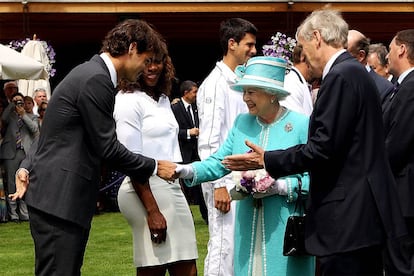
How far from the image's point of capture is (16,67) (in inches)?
591

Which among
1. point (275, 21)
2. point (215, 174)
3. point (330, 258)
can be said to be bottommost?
point (330, 258)

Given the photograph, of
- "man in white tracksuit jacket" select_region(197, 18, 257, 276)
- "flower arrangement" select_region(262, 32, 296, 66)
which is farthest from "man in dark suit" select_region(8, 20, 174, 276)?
"flower arrangement" select_region(262, 32, 296, 66)

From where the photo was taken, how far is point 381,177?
16.6ft

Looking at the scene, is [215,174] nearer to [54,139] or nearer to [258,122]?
[258,122]

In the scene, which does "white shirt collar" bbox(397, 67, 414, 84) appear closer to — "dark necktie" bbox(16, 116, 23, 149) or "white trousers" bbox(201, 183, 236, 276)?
"white trousers" bbox(201, 183, 236, 276)

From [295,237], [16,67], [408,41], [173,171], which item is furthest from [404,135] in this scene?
[16,67]

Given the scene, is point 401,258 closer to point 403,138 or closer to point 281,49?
point 403,138

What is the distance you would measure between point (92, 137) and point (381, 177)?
1644mm

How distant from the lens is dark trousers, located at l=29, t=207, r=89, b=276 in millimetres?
5320

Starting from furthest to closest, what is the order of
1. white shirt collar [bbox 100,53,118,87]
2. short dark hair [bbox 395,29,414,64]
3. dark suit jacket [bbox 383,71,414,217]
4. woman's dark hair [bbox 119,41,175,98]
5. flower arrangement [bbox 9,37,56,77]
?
flower arrangement [bbox 9,37,56,77] → short dark hair [bbox 395,29,414,64] → dark suit jacket [bbox 383,71,414,217] → woman's dark hair [bbox 119,41,175,98] → white shirt collar [bbox 100,53,118,87]

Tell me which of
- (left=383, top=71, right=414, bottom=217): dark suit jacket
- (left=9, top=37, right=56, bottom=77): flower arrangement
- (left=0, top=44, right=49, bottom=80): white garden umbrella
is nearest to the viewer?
(left=383, top=71, right=414, bottom=217): dark suit jacket

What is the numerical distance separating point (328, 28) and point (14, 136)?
38.5 feet

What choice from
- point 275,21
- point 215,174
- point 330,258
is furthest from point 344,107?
point 275,21

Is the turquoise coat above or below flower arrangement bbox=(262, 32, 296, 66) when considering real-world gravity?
below
